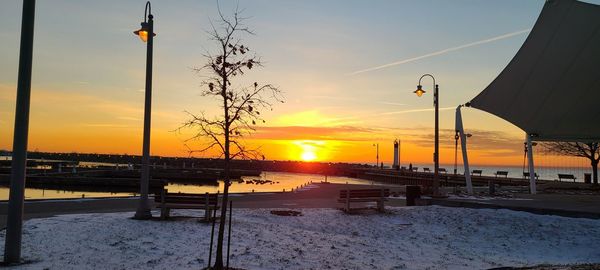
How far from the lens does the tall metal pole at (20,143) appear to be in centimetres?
882

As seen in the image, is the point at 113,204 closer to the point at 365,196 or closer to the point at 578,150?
the point at 365,196

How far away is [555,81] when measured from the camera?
26.1 meters

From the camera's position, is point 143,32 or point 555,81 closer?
point 143,32

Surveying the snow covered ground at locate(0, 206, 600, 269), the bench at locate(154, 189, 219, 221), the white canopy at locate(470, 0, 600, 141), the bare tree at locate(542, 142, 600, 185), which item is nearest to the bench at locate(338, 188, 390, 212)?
the snow covered ground at locate(0, 206, 600, 269)

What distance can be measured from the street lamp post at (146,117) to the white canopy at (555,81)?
19189mm

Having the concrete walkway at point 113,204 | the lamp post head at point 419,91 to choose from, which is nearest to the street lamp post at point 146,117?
the concrete walkway at point 113,204

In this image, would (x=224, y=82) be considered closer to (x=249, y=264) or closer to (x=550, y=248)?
(x=249, y=264)

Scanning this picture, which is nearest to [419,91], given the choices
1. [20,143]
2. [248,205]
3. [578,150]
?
[248,205]

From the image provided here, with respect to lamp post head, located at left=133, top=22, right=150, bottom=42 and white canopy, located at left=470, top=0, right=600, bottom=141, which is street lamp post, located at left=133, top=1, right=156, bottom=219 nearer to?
lamp post head, located at left=133, top=22, right=150, bottom=42

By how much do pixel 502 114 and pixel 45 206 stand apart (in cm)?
2401

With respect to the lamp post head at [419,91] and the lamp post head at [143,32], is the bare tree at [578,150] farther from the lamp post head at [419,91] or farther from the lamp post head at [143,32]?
the lamp post head at [143,32]

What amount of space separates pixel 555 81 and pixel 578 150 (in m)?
29.6

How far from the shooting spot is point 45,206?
16.5 metres

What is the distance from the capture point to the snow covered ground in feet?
31.8
